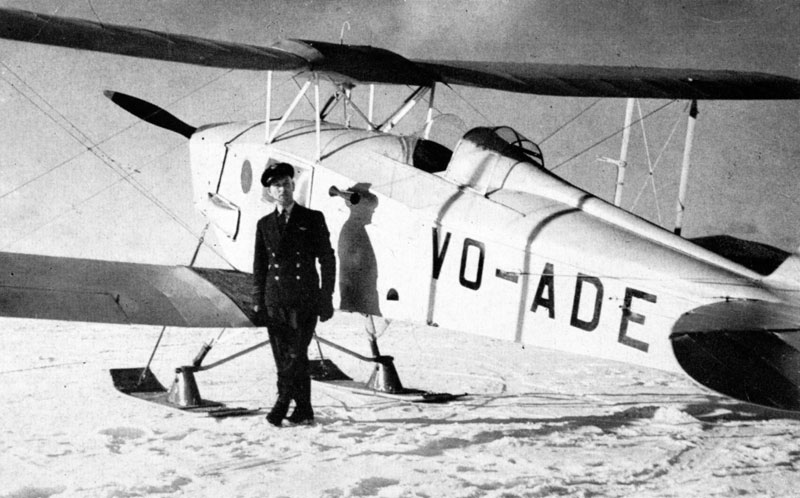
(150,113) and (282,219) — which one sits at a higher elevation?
(150,113)

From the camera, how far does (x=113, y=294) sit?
578cm

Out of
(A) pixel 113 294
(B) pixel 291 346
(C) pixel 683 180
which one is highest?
(C) pixel 683 180

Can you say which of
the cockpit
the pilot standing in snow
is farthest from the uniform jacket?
the cockpit

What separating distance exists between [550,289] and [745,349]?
128 cm

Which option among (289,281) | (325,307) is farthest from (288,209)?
(325,307)

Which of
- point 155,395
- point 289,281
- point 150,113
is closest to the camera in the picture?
point 289,281

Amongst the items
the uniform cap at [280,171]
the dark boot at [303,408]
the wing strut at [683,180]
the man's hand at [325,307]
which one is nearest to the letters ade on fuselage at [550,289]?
the man's hand at [325,307]

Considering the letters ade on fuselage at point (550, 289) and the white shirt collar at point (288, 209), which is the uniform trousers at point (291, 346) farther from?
the letters ade on fuselage at point (550, 289)

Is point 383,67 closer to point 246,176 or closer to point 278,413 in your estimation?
point 246,176

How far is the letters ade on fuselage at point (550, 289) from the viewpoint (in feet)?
16.2

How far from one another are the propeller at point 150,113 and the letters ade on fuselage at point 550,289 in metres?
4.35

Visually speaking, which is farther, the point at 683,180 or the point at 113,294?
the point at 683,180

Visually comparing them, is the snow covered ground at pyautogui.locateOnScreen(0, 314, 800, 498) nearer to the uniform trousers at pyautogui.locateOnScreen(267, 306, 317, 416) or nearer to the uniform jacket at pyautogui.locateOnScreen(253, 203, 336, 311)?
the uniform trousers at pyautogui.locateOnScreen(267, 306, 317, 416)

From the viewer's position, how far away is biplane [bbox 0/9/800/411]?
4723 millimetres
